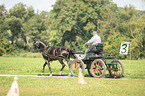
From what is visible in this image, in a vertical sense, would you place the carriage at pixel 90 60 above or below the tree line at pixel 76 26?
below

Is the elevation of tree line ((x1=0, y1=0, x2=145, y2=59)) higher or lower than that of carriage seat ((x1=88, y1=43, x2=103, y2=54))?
higher

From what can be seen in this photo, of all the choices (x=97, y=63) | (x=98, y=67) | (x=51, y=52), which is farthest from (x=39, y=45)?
(x=98, y=67)

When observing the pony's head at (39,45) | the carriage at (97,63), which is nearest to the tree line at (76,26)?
the pony's head at (39,45)

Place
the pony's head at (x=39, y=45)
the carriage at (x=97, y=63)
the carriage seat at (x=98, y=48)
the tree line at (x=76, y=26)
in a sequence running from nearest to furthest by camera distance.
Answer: the carriage at (x=97, y=63), the carriage seat at (x=98, y=48), the pony's head at (x=39, y=45), the tree line at (x=76, y=26)

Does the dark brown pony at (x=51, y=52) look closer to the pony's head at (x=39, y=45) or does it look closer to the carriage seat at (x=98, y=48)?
the pony's head at (x=39, y=45)

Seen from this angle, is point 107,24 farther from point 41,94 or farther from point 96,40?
point 41,94

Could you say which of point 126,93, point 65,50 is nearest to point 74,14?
point 65,50

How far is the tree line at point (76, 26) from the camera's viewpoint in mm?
50219

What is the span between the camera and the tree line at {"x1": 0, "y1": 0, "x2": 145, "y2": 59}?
5022 centimetres

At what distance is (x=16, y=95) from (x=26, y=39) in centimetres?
6910

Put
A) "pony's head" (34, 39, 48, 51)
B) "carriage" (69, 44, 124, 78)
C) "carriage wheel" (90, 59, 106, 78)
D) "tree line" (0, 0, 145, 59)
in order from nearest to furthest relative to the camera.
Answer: "carriage wheel" (90, 59, 106, 78) < "carriage" (69, 44, 124, 78) < "pony's head" (34, 39, 48, 51) < "tree line" (0, 0, 145, 59)

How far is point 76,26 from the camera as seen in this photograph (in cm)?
5875

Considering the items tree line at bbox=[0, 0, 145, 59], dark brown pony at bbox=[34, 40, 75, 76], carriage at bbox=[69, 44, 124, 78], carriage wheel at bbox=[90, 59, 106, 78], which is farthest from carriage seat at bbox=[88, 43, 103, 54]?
tree line at bbox=[0, 0, 145, 59]

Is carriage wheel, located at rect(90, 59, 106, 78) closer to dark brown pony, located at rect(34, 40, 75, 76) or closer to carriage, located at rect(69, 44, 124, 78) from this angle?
carriage, located at rect(69, 44, 124, 78)
